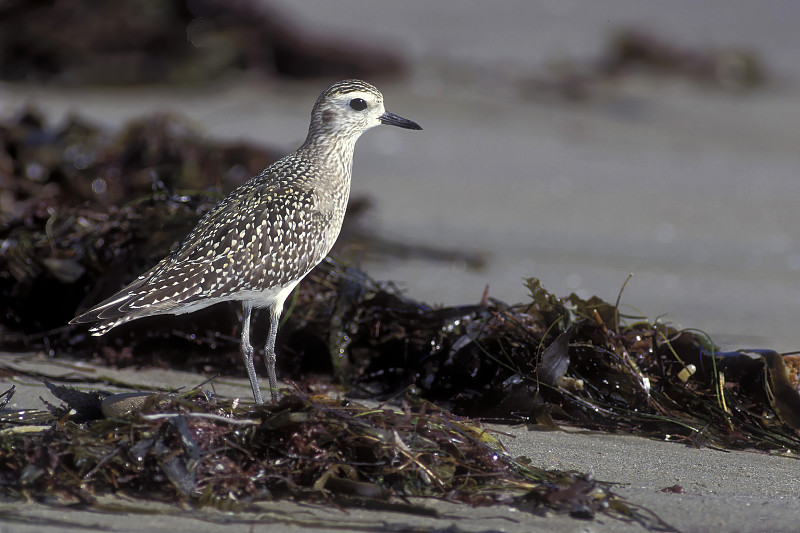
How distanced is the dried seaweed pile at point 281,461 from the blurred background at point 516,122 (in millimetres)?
2252

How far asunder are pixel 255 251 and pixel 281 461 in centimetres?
107

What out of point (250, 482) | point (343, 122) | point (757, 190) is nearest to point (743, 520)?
point (250, 482)

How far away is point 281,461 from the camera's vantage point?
8.76 ft

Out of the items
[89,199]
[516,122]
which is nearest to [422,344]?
[89,199]

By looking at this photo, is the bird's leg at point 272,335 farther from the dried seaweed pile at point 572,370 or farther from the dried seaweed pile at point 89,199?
the dried seaweed pile at point 89,199

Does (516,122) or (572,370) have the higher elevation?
(516,122)

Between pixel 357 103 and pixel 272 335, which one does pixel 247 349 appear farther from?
pixel 357 103

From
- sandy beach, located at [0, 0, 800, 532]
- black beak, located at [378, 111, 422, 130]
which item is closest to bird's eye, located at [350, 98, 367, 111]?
black beak, located at [378, 111, 422, 130]

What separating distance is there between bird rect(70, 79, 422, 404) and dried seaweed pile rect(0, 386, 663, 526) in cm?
58

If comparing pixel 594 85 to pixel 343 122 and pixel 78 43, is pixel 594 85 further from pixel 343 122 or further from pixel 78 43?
pixel 343 122

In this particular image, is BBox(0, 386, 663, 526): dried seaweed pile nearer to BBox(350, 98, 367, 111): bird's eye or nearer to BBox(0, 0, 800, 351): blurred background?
BBox(350, 98, 367, 111): bird's eye

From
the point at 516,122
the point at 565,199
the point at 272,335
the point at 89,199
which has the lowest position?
the point at 272,335

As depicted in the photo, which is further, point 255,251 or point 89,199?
point 89,199

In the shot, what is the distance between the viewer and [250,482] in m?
2.58
